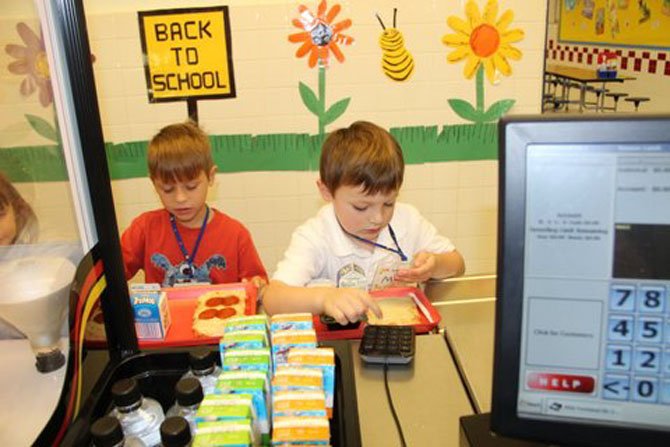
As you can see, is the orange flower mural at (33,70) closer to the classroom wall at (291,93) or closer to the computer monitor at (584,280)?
the computer monitor at (584,280)

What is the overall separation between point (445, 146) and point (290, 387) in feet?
6.74

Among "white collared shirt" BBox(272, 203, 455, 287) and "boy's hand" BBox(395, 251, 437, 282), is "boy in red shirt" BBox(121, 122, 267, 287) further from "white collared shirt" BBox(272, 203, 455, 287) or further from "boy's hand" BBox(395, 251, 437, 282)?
"boy's hand" BBox(395, 251, 437, 282)

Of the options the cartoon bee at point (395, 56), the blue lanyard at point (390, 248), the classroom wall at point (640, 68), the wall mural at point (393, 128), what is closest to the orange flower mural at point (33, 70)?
the blue lanyard at point (390, 248)

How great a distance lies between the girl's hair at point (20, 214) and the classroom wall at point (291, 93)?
1635mm

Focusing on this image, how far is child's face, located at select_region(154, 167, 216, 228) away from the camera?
183 centimetres

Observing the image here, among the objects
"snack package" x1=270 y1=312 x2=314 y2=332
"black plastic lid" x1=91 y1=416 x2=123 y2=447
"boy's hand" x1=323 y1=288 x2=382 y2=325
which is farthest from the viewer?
"boy's hand" x1=323 y1=288 x2=382 y2=325

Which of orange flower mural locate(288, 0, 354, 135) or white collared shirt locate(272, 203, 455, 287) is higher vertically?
orange flower mural locate(288, 0, 354, 135)

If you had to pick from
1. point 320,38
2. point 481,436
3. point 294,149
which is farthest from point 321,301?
point 320,38

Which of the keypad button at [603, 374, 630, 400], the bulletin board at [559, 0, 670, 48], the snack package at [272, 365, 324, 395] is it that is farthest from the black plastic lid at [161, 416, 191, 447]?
the bulletin board at [559, 0, 670, 48]

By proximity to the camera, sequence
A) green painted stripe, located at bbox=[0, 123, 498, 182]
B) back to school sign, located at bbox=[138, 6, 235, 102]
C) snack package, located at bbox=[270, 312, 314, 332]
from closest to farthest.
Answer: snack package, located at bbox=[270, 312, 314, 332] → back to school sign, located at bbox=[138, 6, 235, 102] → green painted stripe, located at bbox=[0, 123, 498, 182]

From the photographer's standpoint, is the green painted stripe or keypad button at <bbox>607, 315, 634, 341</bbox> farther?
the green painted stripe

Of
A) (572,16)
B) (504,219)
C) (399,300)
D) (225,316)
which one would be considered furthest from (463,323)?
(572,16)

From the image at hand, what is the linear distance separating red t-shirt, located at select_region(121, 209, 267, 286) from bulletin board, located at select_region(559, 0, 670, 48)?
13.1 ft

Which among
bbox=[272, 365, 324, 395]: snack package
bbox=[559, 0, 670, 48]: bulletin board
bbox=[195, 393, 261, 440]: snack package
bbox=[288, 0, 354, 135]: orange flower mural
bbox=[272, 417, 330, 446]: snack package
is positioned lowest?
bbox=[272, 417, 330, 446]: snack package
